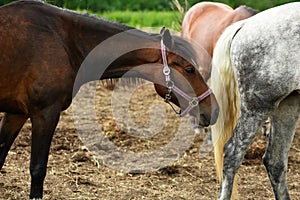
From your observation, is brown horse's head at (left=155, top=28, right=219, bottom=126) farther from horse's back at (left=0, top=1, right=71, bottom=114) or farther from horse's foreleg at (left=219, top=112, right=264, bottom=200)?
horse's back at (left=0, top=1, right=71, bottom=114)

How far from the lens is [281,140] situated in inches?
171

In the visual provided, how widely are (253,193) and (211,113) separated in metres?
1.20

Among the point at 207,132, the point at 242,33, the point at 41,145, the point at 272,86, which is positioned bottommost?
the point at 207,132

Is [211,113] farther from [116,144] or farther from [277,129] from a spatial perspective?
[116,144]

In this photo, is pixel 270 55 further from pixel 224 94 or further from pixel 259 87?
pixel 224 94

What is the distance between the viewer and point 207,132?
7.12 m

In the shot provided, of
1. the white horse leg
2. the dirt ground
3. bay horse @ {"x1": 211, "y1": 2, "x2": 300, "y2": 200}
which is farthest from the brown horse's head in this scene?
the dirt ground

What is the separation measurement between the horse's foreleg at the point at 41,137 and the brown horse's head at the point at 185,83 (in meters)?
0.79

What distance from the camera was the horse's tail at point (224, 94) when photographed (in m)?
4.37

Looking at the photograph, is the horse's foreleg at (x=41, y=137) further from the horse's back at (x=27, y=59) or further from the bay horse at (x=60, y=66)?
the horse's back at (x=27, y=59)

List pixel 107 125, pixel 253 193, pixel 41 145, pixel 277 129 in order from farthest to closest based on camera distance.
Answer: pixel 107 125
pixel 253 193
pixel 277 129
pixel 41 145

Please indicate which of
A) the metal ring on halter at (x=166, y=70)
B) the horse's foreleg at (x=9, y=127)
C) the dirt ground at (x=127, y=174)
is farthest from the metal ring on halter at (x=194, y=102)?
the horse's foreleg at (x=9, y=127)

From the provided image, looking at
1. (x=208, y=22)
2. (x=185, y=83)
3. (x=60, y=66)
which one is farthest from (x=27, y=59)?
(x=208, y=22)

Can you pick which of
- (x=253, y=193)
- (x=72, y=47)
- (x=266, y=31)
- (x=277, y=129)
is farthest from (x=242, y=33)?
(x=253, y=193)
